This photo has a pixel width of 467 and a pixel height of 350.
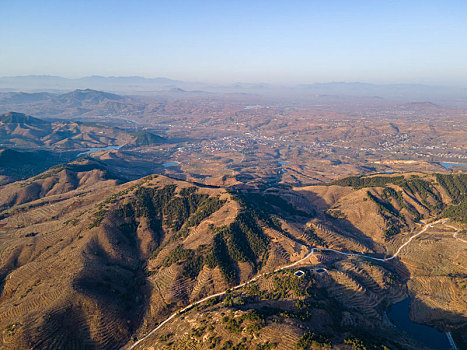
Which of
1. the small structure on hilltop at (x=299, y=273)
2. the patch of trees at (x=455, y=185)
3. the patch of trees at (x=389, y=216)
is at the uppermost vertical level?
the patch of trees at (x=455, y=185)

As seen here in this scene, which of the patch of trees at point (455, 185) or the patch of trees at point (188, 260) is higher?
the patch of trees at point (455, 185)

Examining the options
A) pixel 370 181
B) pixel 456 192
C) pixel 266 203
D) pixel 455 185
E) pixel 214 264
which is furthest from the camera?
pixel 370 181

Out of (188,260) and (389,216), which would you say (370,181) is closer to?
(389,216)

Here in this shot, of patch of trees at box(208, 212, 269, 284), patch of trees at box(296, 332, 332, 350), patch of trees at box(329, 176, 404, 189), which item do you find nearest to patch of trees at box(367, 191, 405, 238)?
patch of trees at box(329, 176, 404, 189)

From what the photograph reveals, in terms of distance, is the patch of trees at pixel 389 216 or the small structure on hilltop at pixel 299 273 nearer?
the small structure on hilltop at pixel 299 273

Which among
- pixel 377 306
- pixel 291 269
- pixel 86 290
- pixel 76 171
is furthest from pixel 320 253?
pixel 76 171

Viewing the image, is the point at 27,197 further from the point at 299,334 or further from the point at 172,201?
the point at 299,334

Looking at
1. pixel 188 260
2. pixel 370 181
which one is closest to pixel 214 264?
pixel 188 260

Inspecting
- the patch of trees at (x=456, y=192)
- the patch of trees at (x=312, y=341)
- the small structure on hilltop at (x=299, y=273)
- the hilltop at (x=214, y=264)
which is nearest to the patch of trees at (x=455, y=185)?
the patch of trees at (x=456, y=192)

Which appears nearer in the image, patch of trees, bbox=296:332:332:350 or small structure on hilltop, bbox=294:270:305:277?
patch of trees, bbox=296:332:332:350

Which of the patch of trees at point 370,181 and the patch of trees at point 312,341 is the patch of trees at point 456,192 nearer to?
the patch of trees at point 370,181

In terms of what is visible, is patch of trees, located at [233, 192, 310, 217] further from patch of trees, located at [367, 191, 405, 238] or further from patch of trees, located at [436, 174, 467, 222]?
patch of trees, located at [436, 174, 467, 222]
